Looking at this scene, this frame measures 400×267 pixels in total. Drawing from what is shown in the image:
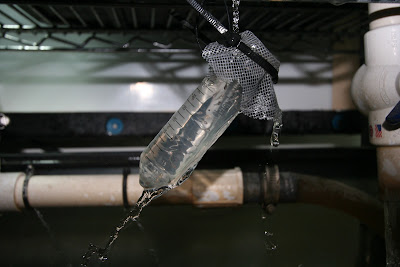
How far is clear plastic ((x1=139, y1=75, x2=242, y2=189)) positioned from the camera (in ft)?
2.37

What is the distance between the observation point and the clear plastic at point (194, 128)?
72 centimetres

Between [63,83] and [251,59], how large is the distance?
4.08ft

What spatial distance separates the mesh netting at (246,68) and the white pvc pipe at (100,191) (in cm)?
40

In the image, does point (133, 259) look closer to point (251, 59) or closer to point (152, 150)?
point (152, 150)

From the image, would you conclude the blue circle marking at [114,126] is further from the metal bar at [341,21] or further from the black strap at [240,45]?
the metal bar at [341,21]

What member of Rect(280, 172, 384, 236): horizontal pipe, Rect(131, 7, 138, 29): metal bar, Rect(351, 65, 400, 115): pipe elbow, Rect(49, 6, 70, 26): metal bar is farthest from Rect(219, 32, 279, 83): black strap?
Rect(49, 6, 70, 26): metal bar

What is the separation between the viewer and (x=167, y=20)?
1354mm

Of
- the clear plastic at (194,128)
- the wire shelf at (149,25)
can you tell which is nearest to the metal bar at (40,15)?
the wire shelf at (149,25)

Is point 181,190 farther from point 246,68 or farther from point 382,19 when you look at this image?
point 382,19

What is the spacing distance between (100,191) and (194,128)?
1.74ft

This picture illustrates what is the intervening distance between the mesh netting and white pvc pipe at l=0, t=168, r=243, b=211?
1.30ft

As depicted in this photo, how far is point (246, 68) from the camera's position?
69cm

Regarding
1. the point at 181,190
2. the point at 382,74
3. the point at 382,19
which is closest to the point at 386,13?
the point at 382,19

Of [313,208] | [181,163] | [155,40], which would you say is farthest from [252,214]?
[155,40]
